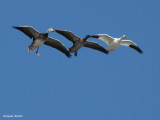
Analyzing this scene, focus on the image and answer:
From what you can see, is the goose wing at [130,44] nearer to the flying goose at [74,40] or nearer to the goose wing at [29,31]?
the flying goose at [74,40]

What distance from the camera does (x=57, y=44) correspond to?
4059cm

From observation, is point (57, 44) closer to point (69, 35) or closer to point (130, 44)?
point (69, 35)

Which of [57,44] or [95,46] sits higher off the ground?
[57,44]

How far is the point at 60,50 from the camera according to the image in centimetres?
4084

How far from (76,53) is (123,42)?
12.8 ft

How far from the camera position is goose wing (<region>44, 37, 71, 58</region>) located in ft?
132

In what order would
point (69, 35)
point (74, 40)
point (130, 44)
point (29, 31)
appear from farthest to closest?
point (130, 44) → point (74, 40) → point (69, 35) → point (29, 31)

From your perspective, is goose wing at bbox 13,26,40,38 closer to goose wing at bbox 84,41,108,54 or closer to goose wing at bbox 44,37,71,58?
goose wing at bbox 44,37,71,58

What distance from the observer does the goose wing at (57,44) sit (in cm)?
4028

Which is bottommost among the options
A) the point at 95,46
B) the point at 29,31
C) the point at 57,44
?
the point at 95,46

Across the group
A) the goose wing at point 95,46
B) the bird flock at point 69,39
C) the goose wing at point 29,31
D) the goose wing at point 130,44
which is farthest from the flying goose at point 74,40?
the goose wing at point 130,44

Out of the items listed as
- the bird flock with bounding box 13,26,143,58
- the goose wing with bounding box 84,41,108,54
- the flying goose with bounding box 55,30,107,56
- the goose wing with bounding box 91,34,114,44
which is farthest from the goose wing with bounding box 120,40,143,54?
the flying goose with bounding box 55,30,107,56

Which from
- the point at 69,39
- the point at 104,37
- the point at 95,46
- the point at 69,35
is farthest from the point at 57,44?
the point at 104,37

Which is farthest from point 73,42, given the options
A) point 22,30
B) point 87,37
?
point 22,30
